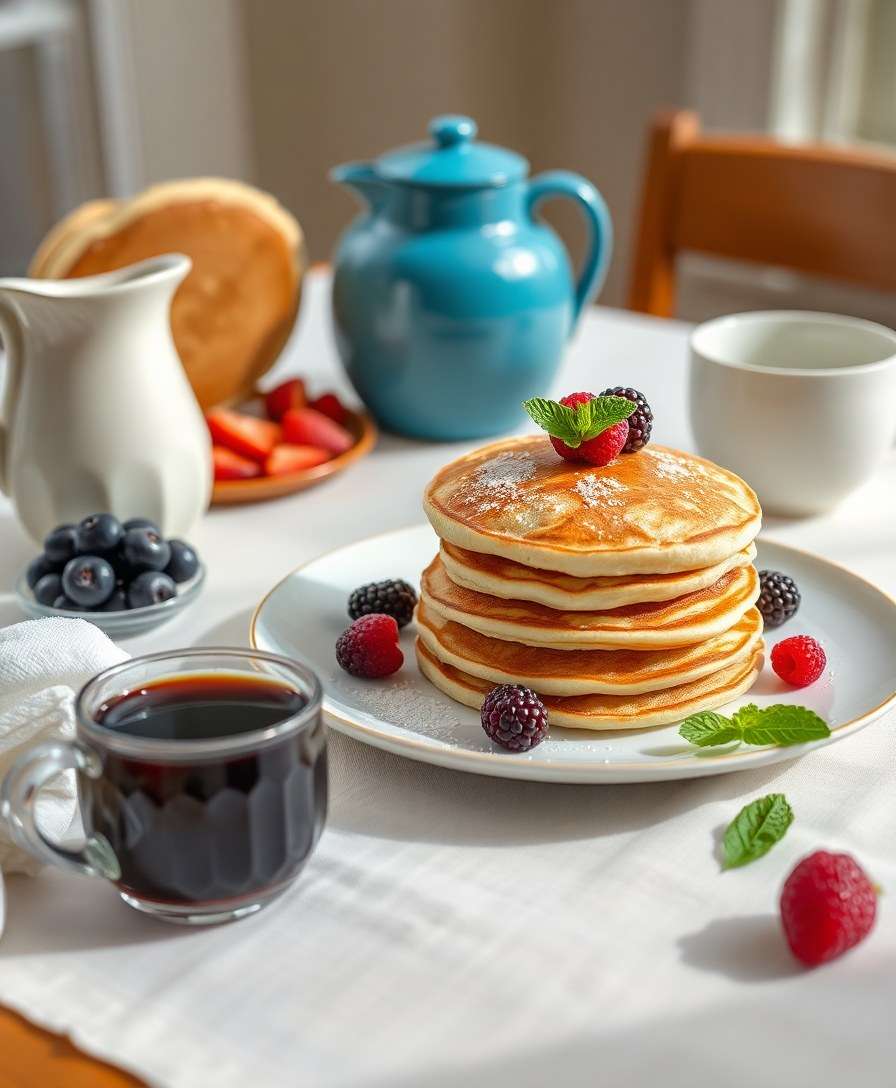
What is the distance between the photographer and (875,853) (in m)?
0.74

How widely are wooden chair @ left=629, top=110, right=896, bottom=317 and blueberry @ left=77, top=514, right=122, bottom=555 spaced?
1192mm

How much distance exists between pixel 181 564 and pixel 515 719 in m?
0.38

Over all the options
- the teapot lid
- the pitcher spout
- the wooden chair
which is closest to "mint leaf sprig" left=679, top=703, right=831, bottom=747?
the pitcher spout

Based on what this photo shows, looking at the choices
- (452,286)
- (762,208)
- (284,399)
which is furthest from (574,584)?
→ (762,208)

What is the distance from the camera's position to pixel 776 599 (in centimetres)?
95

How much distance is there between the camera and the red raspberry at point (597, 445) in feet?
2.96

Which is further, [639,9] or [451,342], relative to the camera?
[639,9]

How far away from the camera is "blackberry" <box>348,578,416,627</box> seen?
0.97 meters

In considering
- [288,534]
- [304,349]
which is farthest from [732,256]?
[288,534]

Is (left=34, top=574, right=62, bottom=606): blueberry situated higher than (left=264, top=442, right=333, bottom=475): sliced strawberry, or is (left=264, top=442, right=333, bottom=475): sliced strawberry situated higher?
(left=34, top=574, right=62, bottom=606): blueberry

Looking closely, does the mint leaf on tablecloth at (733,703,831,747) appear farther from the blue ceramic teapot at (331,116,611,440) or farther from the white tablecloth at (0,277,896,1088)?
the blue ceramic teapot at (331,116,611,440)

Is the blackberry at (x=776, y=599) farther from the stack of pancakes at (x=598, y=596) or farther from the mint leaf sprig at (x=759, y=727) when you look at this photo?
the mint leaf sprig at (x=759, y=727)

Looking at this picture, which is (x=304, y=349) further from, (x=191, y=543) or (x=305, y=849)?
(x=305, y=849)

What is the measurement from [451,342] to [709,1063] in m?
0.90
